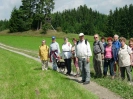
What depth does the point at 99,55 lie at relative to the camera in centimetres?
1195

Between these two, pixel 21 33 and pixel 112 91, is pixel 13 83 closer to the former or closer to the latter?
pixel 112 91

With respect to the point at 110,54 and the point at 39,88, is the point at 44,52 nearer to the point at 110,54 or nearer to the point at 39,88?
the point at 110,54

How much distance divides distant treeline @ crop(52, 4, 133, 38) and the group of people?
247 ft

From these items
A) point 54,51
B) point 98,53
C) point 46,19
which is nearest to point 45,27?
point 46,19

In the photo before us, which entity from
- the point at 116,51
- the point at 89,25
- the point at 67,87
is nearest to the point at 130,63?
the point at 116,51

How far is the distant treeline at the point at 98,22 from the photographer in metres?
93.2

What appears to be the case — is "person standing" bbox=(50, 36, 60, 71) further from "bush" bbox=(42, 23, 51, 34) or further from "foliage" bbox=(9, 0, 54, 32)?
"foliage" bbox=(9, 0, 54, 32)

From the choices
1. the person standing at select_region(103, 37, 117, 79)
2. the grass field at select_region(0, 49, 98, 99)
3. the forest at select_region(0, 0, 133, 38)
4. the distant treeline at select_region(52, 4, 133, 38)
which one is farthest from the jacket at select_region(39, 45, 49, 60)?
the distant treeline at select_region(52, 4, 133, 38)

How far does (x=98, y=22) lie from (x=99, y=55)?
129 meters

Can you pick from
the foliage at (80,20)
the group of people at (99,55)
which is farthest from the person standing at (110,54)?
the foliage at (80,20)

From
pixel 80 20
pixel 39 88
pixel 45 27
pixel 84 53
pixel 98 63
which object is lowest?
pixel 39 88

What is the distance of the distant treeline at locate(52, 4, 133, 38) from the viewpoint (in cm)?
9325

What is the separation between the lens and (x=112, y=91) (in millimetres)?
9219

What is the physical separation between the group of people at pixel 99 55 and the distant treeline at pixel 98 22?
7538 centimetres
